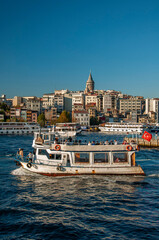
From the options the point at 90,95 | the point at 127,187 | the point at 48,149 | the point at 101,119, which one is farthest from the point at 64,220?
the point at 90,95

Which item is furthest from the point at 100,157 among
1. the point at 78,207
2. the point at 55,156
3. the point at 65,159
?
the point at 78,207

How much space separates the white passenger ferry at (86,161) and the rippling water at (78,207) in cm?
52

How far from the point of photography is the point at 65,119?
128 metres

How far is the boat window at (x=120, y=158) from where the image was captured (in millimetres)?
23125

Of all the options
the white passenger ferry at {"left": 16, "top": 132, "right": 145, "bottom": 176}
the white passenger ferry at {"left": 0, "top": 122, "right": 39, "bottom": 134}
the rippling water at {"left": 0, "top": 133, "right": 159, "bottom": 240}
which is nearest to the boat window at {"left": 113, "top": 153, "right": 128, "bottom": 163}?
the white passenger ferry at {"left": 16, "top": 132, "right": 145, "bottom": 176}

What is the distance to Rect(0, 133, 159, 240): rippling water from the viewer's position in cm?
1330

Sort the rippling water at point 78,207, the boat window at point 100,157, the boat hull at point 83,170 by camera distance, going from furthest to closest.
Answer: the boat window at point 100,157 < the boat hull at point 83,170 < the rippling water at point 78,207

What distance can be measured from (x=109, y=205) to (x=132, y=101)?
528 ft

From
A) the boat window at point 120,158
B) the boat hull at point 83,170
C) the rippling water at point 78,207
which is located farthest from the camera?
the boat window at point 120,158

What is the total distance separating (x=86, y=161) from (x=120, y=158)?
2849 millimetres

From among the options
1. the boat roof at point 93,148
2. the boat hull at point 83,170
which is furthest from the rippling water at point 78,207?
the boat roof at point 93,148

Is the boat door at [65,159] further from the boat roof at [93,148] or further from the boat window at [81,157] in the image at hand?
the boat window at [81,157]

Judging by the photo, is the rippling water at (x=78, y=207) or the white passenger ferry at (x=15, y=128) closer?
the rippling water at (x=78, y=207)

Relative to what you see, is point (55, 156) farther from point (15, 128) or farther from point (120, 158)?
point (15, 128)
